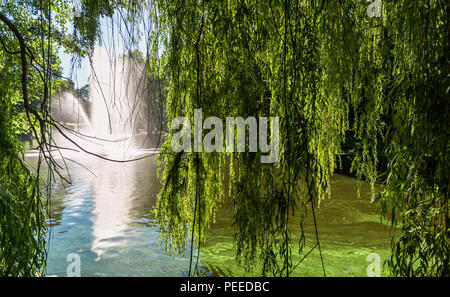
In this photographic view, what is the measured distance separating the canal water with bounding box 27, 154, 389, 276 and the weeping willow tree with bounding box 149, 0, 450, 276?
4.57 ft

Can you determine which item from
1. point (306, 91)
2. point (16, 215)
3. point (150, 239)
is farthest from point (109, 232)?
point (306, 91)

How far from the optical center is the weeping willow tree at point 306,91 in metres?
1.19

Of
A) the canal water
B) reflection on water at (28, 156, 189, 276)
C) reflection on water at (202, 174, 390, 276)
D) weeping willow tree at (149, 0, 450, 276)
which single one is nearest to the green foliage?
reflection on water at (28, 156, 189, 276)

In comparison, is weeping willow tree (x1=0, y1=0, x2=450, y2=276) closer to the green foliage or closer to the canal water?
the green foliage

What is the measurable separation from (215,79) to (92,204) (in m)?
7.12

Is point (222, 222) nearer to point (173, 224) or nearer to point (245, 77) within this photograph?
point (173, 224)

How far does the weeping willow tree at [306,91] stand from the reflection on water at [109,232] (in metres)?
1.19

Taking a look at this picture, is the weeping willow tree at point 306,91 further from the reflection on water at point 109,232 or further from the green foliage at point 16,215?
the reflection on water at point 109,232

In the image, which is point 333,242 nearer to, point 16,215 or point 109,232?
point 109,232

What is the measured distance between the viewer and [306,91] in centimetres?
152

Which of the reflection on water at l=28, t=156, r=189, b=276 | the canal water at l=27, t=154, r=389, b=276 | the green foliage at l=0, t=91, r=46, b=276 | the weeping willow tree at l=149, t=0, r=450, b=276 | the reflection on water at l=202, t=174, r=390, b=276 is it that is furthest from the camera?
the reflection on water at l=28, t=156, r=189, b=276

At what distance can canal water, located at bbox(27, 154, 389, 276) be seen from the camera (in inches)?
172

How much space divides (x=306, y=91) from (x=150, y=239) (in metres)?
4.73

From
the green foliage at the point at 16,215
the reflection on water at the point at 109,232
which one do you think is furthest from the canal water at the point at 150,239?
the green foliage at the point at 16,215
